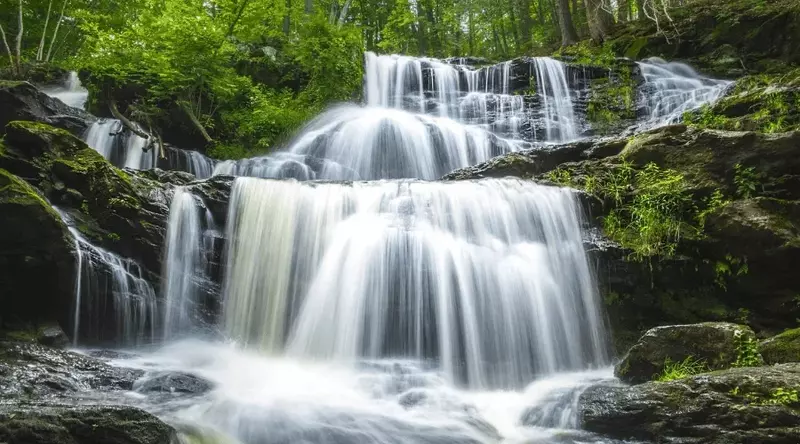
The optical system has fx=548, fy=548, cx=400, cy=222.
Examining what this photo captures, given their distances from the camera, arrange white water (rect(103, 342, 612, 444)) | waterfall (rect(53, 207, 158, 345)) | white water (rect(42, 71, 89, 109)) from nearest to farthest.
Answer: white water (rect(103, 342, 612, 444)) → waterfall (rect(53, 207, 158, 345)) → white water (rect(42, 71, 89, 109))

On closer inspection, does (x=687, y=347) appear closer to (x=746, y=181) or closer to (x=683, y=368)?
(x=683, y=368)

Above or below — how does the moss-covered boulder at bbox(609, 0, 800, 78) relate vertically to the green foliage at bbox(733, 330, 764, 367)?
above

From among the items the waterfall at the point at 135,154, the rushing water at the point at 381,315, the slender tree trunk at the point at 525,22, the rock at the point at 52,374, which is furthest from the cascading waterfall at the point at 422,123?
the slender tree trunk at the point at 525,22

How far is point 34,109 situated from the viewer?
1054 centimetres

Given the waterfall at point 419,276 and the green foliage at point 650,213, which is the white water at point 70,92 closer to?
the waterfall at point 419,276

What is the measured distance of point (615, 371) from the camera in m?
6.24

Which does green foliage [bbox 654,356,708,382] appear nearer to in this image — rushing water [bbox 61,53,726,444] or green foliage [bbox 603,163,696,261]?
rushing water [bbox 61,53,726,444]

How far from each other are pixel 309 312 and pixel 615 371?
3.84 m

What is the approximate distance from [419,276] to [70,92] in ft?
47.6

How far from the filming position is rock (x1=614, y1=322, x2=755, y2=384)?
206 inches

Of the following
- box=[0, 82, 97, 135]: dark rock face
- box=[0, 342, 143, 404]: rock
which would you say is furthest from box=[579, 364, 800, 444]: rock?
box=[0, 82, 97, 135]: dark rock face

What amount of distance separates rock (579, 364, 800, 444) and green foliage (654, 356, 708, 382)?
0.69m

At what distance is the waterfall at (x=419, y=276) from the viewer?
6.90 meters

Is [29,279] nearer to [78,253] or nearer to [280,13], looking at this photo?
[78,253]
